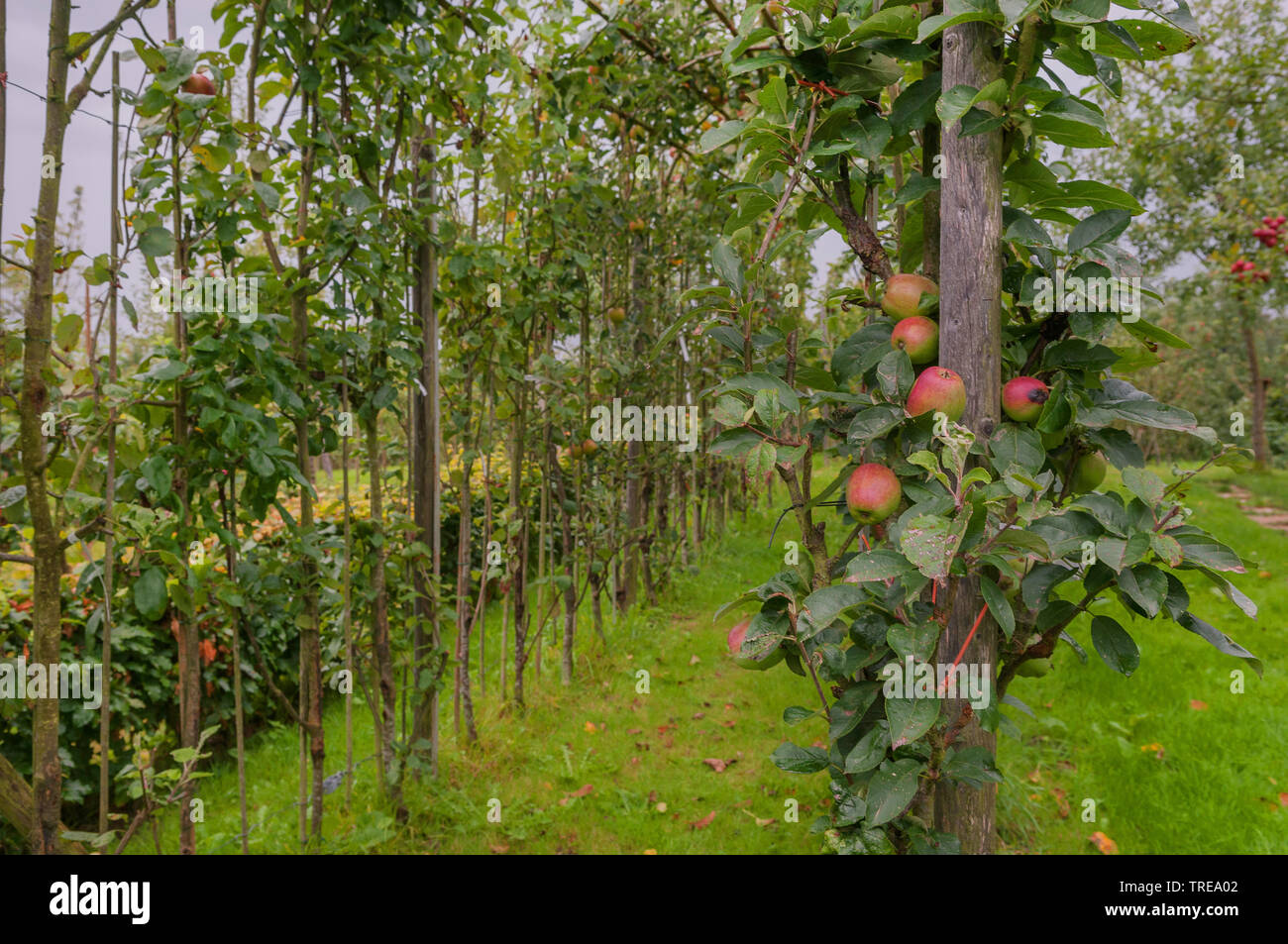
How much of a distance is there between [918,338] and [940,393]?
0.13 meters

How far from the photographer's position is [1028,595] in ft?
3.21

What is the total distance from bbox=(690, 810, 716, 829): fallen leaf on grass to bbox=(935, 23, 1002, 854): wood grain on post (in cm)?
155

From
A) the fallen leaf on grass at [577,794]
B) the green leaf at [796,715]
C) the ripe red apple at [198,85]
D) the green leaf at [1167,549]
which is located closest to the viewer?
the green leaf at [1167,549]

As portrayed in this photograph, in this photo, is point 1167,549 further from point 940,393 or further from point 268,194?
point 268,194

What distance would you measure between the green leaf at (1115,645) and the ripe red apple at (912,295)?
484 millimetres

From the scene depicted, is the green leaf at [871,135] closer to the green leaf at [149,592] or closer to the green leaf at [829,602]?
the green leaf at [829,602]

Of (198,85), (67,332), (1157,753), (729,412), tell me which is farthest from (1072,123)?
(1157,753)

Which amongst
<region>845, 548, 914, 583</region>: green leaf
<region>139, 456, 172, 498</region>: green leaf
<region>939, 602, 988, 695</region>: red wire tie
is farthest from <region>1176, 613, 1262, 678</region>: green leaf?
<region>139, 456, 172, 498</region>: green leaf

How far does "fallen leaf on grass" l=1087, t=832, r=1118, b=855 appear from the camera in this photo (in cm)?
215

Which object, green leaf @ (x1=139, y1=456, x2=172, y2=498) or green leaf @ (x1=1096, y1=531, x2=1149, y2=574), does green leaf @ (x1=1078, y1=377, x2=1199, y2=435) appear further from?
green leaf @ (x1=139, y1=456, x2=172, y2=498)

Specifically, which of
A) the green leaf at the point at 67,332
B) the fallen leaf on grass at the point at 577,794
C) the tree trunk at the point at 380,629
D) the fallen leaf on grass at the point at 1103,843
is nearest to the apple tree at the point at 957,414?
the green leaf at the point at 67,332

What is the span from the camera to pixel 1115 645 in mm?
974

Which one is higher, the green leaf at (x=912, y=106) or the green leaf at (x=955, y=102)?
the green leaf at (x=912, y=106)

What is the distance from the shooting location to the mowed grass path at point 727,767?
223 centimetres
